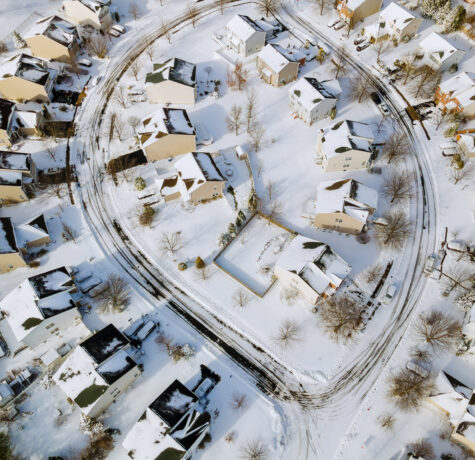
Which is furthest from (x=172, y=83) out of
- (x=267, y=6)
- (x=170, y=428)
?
(x=170, y=428)

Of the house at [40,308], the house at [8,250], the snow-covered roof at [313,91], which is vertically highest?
the snow-covered roof at [313,91]

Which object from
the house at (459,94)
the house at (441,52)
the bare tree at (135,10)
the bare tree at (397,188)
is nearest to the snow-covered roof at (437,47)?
the house at (441,52)

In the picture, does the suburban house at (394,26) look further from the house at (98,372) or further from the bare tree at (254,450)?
the bare tree at (254,450)

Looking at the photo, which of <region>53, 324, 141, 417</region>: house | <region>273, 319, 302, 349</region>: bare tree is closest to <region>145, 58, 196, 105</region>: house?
<region>53, 324, 141, 417</region>: house

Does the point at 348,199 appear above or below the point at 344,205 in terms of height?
above

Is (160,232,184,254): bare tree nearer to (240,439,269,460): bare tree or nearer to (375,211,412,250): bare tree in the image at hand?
(240,439,269,460): bare tree

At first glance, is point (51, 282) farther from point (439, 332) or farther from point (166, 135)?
point (439, 332)
